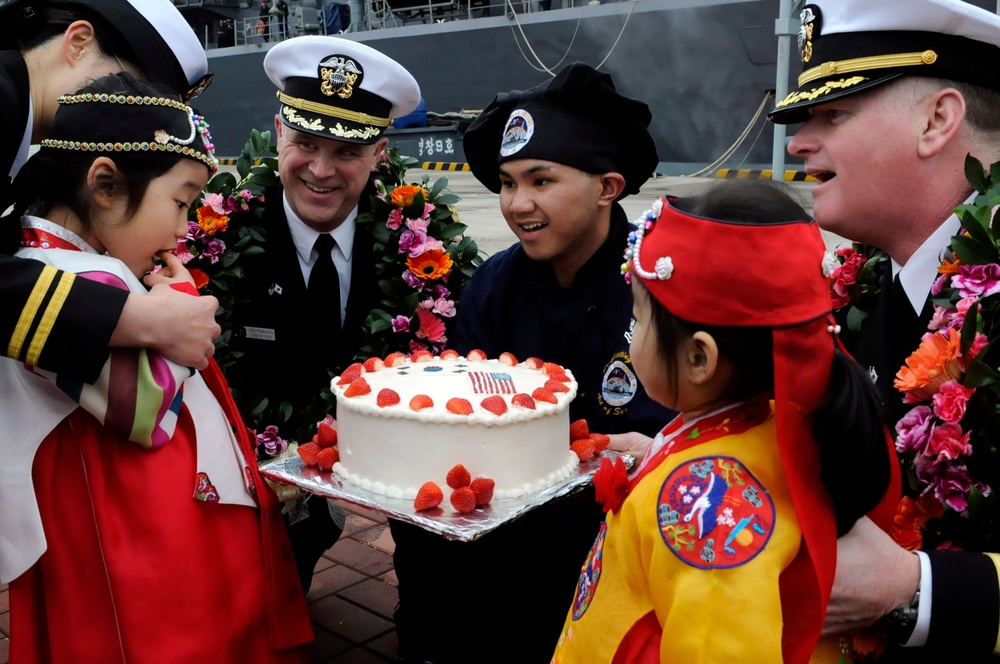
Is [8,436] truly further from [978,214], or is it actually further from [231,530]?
[978,214]

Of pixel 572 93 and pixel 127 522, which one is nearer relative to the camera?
pixel 127 522

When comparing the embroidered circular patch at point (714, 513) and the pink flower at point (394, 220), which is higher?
the pink flower at point (394, 220)

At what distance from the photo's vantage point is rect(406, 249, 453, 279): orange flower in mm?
3713

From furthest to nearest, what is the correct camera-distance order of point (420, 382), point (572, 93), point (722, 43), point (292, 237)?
point (722, 43)
point (292, 237)
point (572, 93)
point (420, 382)

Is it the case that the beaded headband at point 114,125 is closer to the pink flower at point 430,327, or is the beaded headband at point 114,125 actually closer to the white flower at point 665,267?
the white flower at point 665,267

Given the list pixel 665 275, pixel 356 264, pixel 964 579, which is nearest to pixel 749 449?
pixel 665 275

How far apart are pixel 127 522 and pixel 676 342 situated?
4.48 feet

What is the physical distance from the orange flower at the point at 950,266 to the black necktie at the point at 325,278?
2312mm

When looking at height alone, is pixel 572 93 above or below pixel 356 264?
above

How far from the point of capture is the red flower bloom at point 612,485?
195cm

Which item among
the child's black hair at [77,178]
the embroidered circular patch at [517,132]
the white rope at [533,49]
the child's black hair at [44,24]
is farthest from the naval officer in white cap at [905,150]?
the white rope at [533,49]

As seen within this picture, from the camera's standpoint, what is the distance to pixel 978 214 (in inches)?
82.7

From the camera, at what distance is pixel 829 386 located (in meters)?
1.77

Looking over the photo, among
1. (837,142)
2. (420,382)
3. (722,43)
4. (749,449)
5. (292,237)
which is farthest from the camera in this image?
(722,43)
